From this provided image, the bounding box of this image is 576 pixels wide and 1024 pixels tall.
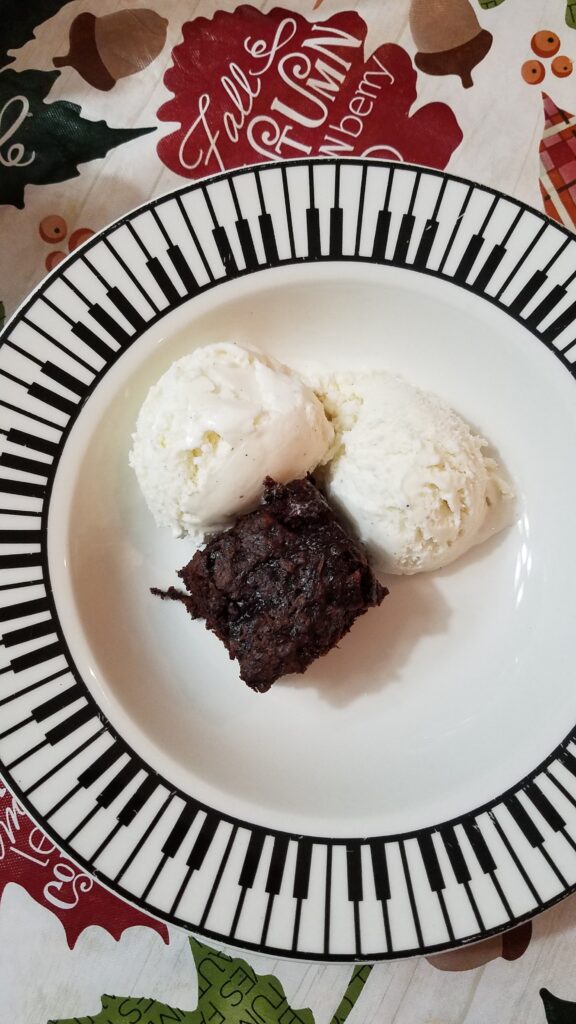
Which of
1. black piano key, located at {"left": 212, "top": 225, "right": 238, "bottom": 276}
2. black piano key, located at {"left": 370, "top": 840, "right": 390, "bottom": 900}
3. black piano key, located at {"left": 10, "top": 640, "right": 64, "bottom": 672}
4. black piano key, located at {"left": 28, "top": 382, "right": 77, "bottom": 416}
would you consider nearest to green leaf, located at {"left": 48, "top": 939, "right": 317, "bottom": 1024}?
black piano key, located at {"left": 370, "top": 840, "right": 390, "bottom": 900}

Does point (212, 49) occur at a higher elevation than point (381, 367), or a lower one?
higher

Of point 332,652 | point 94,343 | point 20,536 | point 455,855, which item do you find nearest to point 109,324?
point 94,343

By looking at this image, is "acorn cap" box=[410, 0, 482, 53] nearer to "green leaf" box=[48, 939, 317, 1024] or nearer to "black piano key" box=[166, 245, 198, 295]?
"black piano key" box=[166, 245, 198, 295]

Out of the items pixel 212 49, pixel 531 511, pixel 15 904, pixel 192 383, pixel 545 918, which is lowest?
pixel 15 904

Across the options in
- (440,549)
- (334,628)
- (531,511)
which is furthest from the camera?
(531,511)

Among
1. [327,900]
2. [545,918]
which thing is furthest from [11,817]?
[545,918]

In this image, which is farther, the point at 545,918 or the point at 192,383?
the point at 545,918

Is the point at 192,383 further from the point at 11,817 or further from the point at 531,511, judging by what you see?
the point at 11,817
